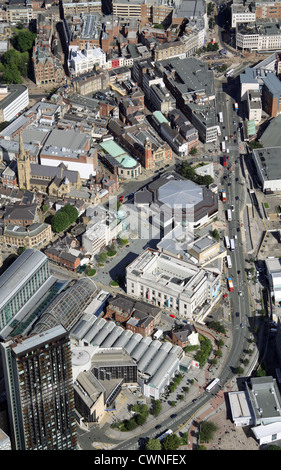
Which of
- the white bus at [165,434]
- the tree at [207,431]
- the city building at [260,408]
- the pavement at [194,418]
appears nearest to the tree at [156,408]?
the pavement at [194,418]

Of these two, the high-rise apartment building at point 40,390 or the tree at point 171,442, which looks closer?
the high-rise apartment building at point 40,390

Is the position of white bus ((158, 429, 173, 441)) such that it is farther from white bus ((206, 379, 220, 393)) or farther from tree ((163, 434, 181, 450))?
white bus ((206, 379, 220, 393))

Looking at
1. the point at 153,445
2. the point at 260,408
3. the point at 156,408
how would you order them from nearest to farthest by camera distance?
1. the point at 153,445
2. the point at 260,408
3. the point at 156,408

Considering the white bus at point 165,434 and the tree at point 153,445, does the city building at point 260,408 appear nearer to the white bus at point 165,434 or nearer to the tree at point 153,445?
the white bus at point 165,434

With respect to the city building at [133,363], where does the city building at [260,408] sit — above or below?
below

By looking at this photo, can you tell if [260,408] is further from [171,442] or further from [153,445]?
[153,445]

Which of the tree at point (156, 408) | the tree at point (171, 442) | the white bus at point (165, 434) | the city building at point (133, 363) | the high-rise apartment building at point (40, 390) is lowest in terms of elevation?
the white bus at point (165, 434)

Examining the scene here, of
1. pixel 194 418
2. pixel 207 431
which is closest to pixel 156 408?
pixel 194 418

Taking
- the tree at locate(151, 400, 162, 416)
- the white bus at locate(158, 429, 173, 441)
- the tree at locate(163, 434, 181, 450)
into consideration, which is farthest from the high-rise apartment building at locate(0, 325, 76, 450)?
the tree at locate(151, 400, 162, 416)
